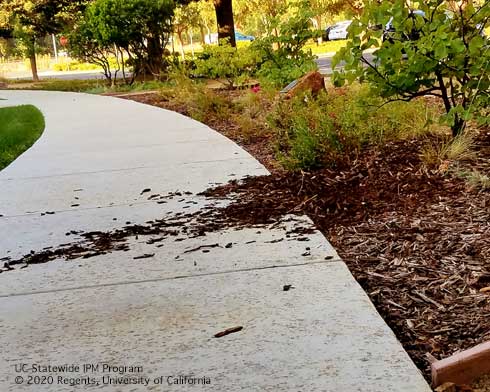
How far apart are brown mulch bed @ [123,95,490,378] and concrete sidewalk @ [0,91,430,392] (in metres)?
0.14

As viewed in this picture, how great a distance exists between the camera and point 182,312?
9.04 ft

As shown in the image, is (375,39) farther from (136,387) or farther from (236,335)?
(136,387)

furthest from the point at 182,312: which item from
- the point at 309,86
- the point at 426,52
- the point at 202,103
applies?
the point at 202,103

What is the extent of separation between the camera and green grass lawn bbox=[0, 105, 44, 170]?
790 centimetres

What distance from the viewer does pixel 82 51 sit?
17.4m

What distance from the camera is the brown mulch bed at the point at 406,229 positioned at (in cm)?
258

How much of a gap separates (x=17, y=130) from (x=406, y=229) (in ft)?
24.6

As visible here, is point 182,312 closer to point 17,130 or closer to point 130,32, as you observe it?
point 17,130

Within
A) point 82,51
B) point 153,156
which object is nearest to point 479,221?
point 153,156

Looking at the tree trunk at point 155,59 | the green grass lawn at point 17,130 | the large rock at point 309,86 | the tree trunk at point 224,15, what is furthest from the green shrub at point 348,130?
the tree trunk at point 224,15

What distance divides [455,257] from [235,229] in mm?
1313

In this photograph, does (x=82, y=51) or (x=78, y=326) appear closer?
(x=78, y=326)

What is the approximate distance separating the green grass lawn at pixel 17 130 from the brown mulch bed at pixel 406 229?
13.2ft

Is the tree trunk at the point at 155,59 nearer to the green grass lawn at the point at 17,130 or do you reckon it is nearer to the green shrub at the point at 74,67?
the green grass lawn at the point at 17,130
